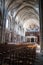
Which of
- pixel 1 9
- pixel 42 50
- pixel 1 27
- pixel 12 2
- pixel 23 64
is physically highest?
pixel 12 2

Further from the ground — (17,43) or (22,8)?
(22,8)

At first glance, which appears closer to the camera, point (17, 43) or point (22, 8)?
point (17, 43)

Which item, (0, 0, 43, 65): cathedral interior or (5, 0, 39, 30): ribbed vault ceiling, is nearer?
(0, 0, 43, 65): cathedral interior

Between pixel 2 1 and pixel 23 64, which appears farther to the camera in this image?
pixel 2 1

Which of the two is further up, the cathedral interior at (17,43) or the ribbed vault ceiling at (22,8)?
the ribbed vault ceiling at (22,8)

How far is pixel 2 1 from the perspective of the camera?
24219 mm

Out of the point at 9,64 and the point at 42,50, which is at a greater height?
the point at 9,64

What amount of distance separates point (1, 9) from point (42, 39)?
34.8 ft

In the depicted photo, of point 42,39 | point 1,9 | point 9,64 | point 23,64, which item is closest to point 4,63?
point 9,64

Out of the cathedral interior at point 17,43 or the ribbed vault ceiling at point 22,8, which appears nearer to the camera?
the cathedral interior at point 17,43

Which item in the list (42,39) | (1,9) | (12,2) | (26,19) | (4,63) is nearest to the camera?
(4,63)

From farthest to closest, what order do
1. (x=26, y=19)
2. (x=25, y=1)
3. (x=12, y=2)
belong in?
(x=26, y=19), (x=25, y=1), (x=12, y=2)

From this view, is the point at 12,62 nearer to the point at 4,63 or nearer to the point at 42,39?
the point at 4,63

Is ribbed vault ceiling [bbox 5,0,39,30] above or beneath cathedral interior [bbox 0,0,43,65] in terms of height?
above
